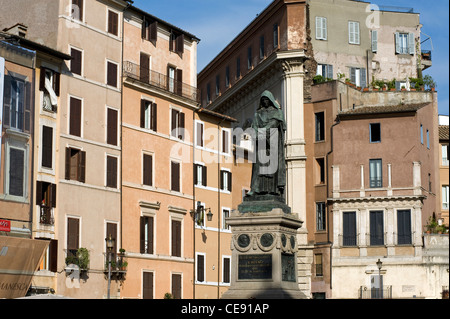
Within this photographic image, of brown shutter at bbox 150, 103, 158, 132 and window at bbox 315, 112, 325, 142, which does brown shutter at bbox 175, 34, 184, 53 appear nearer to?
brown shutter at bbox 150, 103, 158, 132

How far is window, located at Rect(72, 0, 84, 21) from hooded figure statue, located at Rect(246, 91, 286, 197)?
82.2 ft

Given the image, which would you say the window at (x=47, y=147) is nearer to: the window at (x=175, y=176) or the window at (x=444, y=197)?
the window at (x=175, y=176)

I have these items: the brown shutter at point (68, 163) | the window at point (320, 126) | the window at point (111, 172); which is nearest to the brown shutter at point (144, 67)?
the window at point (111, 172)

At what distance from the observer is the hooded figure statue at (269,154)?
2523 centimetres

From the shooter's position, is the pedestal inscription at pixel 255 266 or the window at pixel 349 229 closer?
the pedestal inscription at pixel 255 266

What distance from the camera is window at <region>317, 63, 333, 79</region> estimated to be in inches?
2539

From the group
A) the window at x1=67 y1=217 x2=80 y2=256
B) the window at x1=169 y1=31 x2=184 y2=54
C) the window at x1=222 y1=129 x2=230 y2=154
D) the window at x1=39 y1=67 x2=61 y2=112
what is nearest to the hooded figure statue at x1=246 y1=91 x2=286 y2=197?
the window at x1=67 y1=217 x2=80 y2=256

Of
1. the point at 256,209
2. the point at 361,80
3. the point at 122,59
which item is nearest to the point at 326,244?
the point at 361,80

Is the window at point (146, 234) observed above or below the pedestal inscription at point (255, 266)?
above

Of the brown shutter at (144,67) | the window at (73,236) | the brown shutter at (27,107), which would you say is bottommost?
the window at (73,236)

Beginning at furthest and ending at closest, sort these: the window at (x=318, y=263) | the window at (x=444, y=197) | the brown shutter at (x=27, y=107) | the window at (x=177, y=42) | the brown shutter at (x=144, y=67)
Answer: the window at (x=444, y=197), the window at (x=318, y=263), the window at (x=177, y=42), the brown shutter at (x=144, y=67), the brown shutter at (x=27, y=107)

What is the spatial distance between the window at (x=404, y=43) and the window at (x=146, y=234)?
89.0 ft

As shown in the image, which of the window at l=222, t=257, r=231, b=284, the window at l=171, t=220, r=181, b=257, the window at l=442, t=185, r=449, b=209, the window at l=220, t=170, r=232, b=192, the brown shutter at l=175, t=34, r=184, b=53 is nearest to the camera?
the window at l=171, t=220, r=181, b=257
